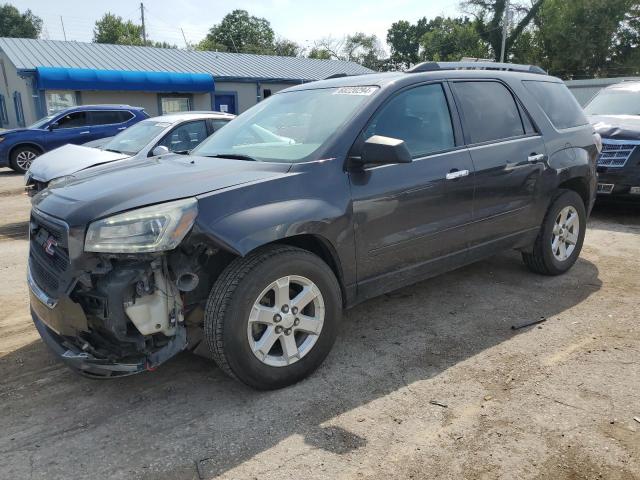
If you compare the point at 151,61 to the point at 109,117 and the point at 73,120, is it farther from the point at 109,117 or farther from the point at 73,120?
the point at 109,117

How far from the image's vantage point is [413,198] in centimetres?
361

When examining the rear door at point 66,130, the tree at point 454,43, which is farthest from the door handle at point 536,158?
the tree at point 454,43

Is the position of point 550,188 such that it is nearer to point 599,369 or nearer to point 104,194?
point 599,369

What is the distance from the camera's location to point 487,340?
3799mm

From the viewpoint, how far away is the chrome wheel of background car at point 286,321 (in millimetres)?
2965

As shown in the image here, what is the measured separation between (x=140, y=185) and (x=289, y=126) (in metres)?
1.26

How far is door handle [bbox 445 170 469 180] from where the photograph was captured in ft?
12.6

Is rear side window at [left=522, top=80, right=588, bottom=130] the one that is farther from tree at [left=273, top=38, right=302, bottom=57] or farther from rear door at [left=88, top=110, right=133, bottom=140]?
tree at [left=273, top=38, right=302, bottom=57]

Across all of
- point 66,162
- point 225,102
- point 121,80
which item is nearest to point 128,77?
point 121,80

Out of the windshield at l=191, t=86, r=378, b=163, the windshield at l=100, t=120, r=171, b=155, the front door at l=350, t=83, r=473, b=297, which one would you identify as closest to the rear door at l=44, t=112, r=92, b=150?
the windshield at l=100, t=120, r=171, b=155

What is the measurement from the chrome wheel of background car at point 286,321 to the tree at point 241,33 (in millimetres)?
75472

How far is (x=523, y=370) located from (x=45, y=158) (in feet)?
22.0

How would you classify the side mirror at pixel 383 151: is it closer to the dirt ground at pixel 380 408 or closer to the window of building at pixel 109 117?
the dirt ground at pixel 380 408

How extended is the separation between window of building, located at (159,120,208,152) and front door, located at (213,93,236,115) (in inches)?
687
